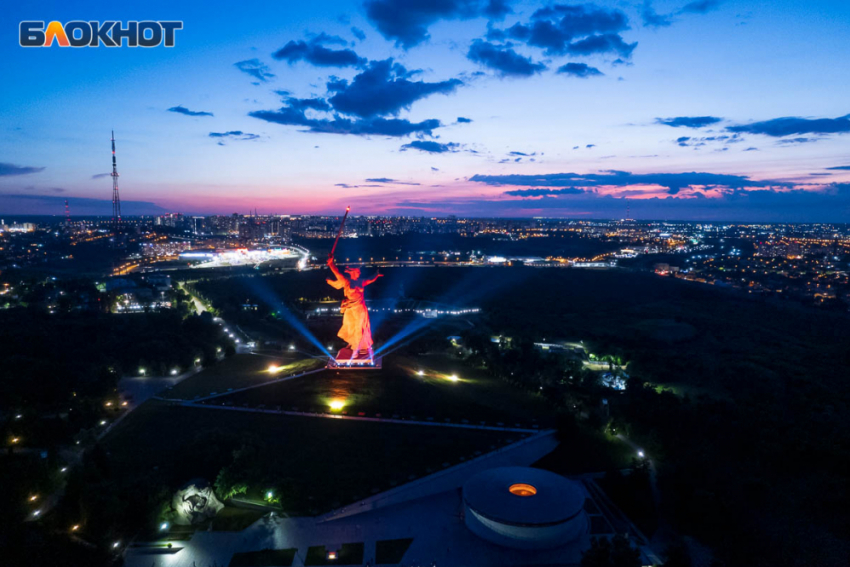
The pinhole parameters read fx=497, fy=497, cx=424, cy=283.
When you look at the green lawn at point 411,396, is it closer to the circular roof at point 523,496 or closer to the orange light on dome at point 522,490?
the circular roof at point 523,496

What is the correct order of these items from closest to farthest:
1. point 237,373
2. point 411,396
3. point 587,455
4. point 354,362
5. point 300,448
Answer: point 300,448 < point 587,455 < point 411,396 < point 237,373 < point 354,362

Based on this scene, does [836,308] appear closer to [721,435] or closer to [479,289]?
[479,289]

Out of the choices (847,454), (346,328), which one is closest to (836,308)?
(847,454)

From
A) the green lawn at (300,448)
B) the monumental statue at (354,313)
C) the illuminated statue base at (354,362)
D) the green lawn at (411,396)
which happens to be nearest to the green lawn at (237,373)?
the illuminated statue base at (354,362)

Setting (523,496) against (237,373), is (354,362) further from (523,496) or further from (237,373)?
(523,496)

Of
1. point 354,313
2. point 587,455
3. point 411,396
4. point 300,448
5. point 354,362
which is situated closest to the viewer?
point 300,448

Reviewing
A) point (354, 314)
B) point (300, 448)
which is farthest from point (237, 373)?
point (300, 448)

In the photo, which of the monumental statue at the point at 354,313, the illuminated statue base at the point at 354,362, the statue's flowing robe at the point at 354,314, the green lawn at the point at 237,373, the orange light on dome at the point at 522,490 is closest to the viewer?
the orange light on dome at the point at 522,490
